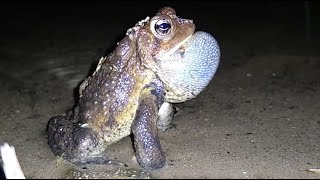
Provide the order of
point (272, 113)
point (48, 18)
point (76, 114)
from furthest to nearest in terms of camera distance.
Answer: point (48, 18), point (272, 113), point (76, 114)

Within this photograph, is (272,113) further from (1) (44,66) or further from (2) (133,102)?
(1) (44,66)

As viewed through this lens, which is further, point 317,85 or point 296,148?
point 317,85

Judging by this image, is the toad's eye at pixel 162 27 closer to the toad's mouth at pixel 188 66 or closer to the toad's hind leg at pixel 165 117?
the toad's mouth at pixel 188 66

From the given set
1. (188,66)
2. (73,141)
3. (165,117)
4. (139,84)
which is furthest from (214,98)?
(73,141)

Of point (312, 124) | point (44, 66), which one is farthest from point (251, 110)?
point (44, 66)

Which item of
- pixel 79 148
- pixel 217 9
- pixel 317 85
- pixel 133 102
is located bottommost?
pixel 217 9

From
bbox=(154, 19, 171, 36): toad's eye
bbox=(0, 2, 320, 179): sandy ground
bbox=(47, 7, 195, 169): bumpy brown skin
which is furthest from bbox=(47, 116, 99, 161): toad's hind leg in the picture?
bbox=(154, 19, 171, 36): toad's eye
